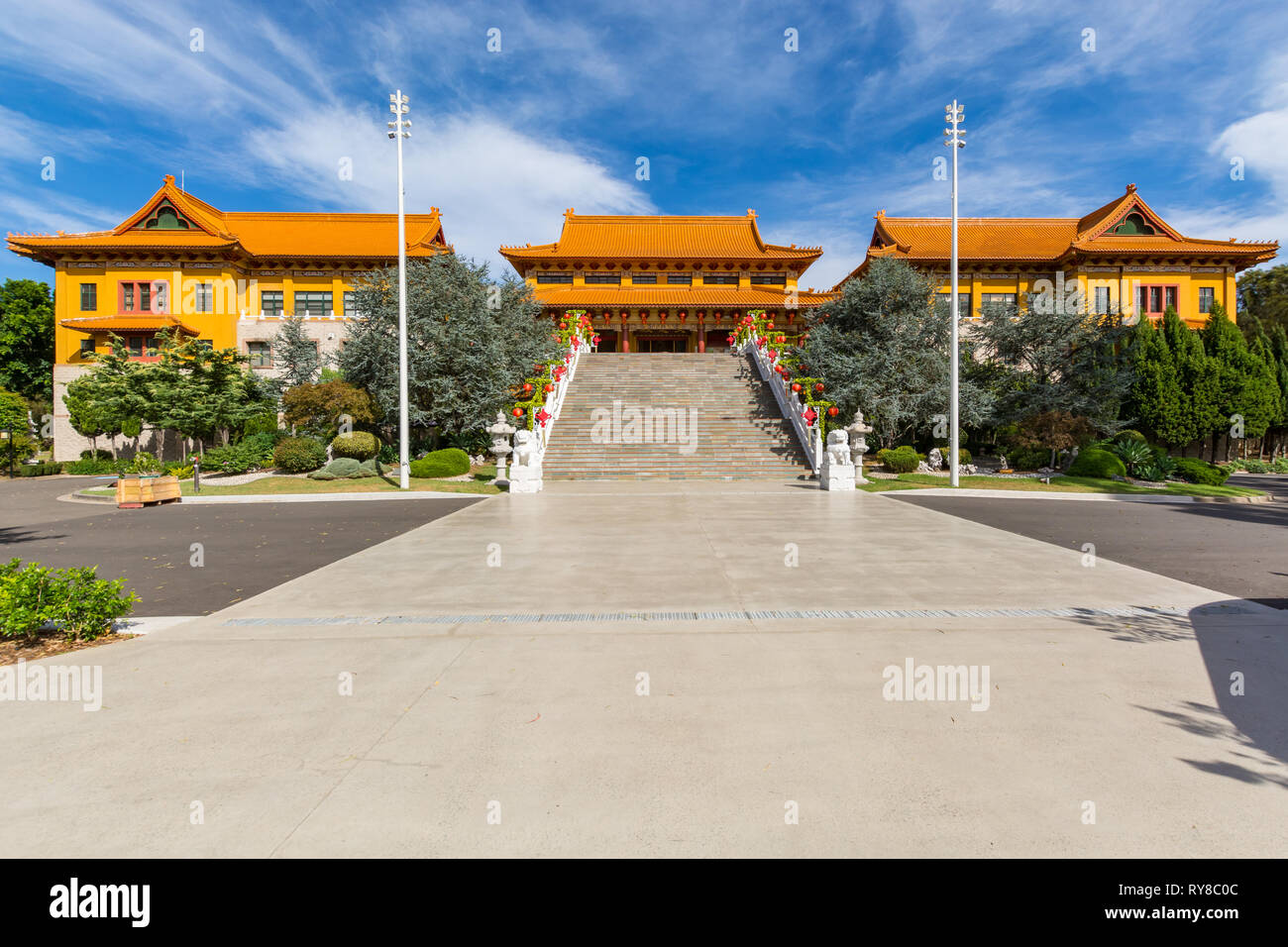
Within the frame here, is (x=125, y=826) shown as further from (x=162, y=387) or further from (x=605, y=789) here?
(x=162, y=387)

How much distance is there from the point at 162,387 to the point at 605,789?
28.0 m

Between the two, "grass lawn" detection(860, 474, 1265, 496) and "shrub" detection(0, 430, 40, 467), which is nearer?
"grass lawn" detection(860, 474, 1265, 496)

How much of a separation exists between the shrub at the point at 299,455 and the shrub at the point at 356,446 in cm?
67

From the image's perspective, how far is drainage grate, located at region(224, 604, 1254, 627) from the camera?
5.90 metres

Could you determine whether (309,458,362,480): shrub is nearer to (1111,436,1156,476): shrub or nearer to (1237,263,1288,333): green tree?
(1111,436,1156,476): shrub

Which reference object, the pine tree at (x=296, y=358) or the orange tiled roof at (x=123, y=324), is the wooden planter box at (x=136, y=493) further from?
the orange tiled roof at (x=123, y=324)

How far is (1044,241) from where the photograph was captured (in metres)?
39.1

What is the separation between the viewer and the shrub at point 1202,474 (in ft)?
69.1

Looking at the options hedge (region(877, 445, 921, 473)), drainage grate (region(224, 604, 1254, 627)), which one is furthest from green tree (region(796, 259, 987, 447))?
drainage grate (region(224, 604, 1254, 627))

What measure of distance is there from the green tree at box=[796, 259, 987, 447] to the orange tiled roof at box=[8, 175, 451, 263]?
60.7 ft

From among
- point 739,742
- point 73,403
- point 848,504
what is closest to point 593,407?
point 848,504

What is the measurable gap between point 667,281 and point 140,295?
29247 millimetres

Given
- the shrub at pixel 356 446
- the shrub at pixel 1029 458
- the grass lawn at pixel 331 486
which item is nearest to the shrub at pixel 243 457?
the grass lawn at pixel 331 486
